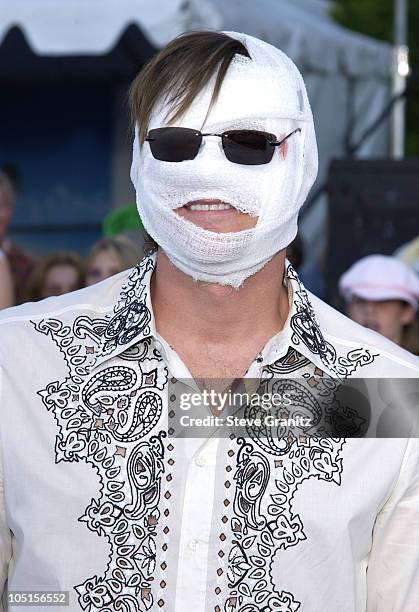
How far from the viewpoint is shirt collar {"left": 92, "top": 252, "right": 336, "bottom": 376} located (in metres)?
2.56

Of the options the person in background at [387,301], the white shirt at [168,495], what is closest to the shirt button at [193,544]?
the white shirt at [168,495]

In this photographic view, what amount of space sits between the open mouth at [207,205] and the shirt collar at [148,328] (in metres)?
0.19

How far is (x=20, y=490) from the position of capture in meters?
2.46

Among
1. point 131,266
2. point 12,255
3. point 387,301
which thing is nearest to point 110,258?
point 131,266

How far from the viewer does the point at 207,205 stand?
2607mm

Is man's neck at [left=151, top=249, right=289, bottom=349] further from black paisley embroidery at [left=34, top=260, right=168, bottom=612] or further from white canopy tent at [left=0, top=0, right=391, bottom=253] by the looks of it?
white canopy tent at [left=0, top=0, right=391, bottom=253]

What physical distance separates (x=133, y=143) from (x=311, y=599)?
102cm

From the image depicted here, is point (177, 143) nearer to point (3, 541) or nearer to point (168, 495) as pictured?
point (168, 495)

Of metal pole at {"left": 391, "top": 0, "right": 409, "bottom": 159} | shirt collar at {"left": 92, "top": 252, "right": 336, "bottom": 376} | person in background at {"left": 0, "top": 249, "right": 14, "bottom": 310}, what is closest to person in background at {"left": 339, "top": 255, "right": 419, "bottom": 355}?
person in background at {"left": 0, "top": 249, "right": 14, "bottom": 310}

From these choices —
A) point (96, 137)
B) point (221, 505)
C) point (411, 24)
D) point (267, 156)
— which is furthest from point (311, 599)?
point (411, 24)

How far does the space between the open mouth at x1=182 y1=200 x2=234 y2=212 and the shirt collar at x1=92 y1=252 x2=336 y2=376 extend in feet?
0.61

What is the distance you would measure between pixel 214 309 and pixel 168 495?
40 centimetres

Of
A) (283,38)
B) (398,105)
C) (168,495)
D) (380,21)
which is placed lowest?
(380,21)

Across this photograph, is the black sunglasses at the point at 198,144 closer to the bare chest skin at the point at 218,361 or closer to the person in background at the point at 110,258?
the bare chest skin at the point at 218,361
